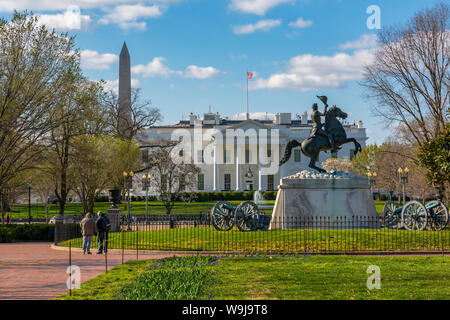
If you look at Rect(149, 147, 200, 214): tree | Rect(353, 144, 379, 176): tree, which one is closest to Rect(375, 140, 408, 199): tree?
Rect(353, 144, 379, 176): tree

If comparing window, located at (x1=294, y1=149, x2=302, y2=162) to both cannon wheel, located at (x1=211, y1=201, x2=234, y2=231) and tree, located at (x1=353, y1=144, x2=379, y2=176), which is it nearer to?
tree, located at (x1=353, y1=144, x2=379, y2=176)

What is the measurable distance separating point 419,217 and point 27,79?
17.2m

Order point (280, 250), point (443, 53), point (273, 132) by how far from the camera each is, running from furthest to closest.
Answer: point (273, 132)
point (443, 53)
point (280, 250)

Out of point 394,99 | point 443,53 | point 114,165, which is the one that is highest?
point 443,53

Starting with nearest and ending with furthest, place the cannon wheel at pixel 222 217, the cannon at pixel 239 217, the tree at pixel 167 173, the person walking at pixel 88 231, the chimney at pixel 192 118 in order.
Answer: the person walking at pixel 88 231 → the cannon at pixel 239 217 → the cannon wheel at pixel 222 217 → the tree at pixel 167 173 → the chimney at pixel 192 118

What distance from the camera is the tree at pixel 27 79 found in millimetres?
22359

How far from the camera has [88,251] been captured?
18.5m

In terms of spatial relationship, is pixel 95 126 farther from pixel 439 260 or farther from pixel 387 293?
pixel 387 293

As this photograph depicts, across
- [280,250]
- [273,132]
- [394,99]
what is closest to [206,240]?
[280,250]

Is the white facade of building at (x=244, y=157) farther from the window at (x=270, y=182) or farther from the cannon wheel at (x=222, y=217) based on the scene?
the cannon wheel at (x=222, y=217)

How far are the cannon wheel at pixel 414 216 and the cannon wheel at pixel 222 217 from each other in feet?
23.1

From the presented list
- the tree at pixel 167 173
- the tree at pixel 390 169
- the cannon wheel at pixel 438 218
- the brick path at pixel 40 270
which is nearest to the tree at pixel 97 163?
the tree at pixel 167 173

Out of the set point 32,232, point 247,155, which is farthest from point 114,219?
point 247,155
